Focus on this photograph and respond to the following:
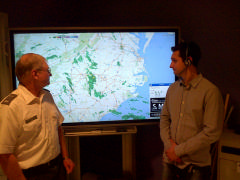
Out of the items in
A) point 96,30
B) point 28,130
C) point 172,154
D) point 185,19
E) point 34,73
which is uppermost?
point 185,19

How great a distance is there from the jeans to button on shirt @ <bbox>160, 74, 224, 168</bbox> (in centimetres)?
4

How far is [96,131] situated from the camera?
202cm

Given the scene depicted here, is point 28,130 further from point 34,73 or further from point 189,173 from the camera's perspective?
point 189,173

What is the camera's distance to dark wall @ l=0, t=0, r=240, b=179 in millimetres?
2320

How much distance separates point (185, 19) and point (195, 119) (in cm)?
150

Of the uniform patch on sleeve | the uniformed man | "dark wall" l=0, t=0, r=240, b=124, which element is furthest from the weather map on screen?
the uniform patch on sleeve

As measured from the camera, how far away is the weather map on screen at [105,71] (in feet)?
6.51

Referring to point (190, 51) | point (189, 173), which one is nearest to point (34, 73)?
point (190, 51)

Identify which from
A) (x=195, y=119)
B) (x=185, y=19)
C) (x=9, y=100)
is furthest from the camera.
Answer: (x=185, y=19)

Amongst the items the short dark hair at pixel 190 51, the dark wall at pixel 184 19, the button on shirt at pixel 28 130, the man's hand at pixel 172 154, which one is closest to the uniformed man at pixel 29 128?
the button on shirt at pixel 28 130

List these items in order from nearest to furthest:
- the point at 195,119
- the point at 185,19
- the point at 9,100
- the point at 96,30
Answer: the point at 9,100, the point at 195,119, the point at 96,30, the point at 185,19

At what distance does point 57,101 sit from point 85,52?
59 centimetres

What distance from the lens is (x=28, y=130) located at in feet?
3.97

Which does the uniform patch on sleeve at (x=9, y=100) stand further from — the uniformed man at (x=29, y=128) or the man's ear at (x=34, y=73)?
the man's ear at (x=34, y=73)
